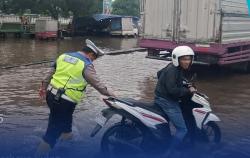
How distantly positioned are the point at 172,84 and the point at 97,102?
4.08 metres

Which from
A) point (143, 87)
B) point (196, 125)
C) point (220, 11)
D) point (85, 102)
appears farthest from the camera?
point (220, 11)

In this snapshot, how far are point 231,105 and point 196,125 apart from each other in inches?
151

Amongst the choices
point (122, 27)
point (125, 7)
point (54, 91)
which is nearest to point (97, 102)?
point (54, 91)

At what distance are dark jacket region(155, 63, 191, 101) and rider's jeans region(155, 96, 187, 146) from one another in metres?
0.07

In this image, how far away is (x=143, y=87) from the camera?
38.4 ft

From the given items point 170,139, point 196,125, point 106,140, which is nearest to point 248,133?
point 196,125

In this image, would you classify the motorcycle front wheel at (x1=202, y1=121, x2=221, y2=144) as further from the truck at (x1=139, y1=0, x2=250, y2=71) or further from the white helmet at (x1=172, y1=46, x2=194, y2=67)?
the truck at (x1=139, y1=0, x2=250, y2=71)

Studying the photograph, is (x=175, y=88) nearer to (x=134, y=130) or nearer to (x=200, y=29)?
(x=134, y=130)

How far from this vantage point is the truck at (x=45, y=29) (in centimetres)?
3219

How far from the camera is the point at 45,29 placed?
106 ft

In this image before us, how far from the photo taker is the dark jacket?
5608 mm

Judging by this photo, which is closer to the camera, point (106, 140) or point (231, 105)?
point (106, 140)

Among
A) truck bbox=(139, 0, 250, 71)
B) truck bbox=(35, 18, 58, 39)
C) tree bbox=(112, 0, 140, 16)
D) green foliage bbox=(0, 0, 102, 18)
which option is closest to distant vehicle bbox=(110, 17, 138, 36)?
green foliage bbox=(0, 0, 102, 18)

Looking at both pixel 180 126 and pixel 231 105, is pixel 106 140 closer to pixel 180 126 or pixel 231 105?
pixel 180 126
